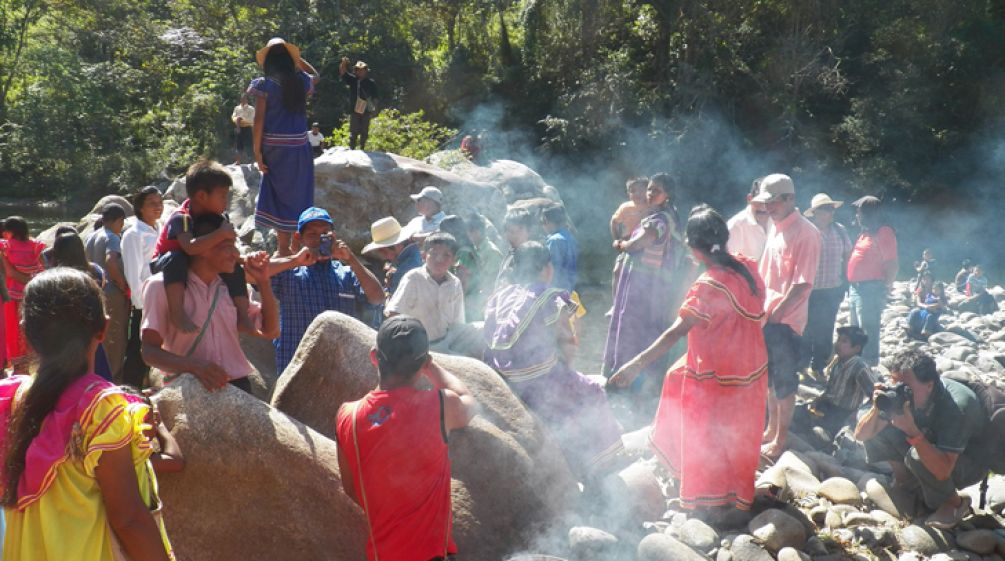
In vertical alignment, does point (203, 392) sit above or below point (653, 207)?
below

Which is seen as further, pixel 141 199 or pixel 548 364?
pixel 141 199

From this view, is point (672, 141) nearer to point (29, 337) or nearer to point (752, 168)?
point (752, 168)

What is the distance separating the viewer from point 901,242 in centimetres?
1911

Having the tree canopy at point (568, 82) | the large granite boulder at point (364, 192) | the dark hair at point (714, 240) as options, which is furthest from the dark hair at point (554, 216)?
the tree canopy at point (568, 82)

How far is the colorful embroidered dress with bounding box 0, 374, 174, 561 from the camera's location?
211 cm

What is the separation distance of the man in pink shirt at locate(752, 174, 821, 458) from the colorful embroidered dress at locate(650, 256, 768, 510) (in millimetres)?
1183

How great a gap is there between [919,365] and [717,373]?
118cm

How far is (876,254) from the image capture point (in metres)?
7.49

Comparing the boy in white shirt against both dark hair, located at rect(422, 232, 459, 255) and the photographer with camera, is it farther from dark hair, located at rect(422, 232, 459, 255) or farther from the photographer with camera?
the photographer with camera

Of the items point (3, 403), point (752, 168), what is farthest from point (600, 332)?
point (752, 168)

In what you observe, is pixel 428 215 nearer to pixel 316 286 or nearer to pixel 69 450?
pixel 316 286

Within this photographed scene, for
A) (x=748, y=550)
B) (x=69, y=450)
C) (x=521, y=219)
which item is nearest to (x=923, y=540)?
(x=748, y=550)

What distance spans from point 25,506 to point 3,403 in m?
0.30

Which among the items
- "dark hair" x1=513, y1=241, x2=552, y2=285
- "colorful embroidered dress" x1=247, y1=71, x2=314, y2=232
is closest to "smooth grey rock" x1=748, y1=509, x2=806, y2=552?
"dark hair" x1=513, y1=241, x2=552, y2=285
